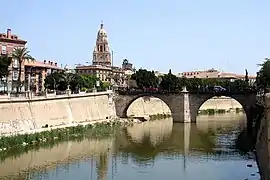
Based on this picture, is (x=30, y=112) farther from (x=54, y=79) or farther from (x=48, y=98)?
(x=54, y=79)

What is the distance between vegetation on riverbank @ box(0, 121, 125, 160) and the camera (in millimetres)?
36562

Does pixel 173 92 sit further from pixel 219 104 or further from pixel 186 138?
pixel 219 104

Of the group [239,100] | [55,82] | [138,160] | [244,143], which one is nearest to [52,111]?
[138,160]

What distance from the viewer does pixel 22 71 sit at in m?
66.5

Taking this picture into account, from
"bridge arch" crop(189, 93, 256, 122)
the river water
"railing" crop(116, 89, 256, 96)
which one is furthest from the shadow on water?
"railing" crop(116, 89, 256, 96)

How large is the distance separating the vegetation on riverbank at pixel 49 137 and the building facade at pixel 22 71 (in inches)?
559

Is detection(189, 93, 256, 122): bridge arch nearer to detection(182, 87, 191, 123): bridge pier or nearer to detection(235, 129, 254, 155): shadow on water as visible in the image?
detection(182, 87, 191, 123): bridge pier

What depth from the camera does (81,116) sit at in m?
53.4

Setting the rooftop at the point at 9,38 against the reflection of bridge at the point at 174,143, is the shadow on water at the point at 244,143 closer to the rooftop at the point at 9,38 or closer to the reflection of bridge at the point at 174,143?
the reflection of bridge at the point at 174,143

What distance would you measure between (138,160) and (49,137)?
33.6ft

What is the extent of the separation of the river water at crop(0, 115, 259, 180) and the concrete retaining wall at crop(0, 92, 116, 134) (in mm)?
4162

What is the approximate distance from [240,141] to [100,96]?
2240cm

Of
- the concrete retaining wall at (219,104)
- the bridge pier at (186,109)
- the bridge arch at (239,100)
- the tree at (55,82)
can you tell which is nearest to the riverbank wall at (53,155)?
the bridge pier at (186,109)

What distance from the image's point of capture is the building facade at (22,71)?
202 ft
